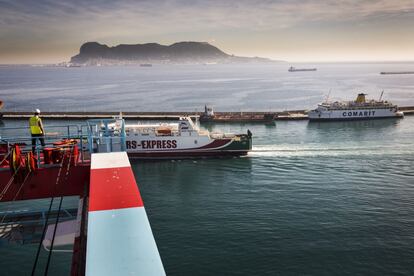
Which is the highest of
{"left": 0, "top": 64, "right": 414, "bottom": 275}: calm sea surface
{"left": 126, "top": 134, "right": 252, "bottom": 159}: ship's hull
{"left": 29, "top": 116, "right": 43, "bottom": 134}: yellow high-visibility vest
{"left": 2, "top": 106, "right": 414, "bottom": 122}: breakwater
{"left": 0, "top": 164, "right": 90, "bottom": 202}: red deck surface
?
{"left": 29, "top": 116, "right": 43, "bottom": 134}: yellow high-visibility vest

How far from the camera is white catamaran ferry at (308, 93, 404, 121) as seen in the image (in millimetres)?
77688

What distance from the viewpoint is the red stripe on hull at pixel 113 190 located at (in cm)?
907

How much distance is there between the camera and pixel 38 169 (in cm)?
Result: 1409

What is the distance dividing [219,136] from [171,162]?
7.78 meters

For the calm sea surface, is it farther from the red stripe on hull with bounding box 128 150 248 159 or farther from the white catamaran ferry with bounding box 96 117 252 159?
the white catamaran ferry with bounding box 96 117 252 159

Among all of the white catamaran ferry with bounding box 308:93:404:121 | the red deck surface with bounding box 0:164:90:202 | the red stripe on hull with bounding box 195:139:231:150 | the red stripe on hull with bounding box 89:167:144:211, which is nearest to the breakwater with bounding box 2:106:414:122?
the white catamaran ferry with bounding box 308:93:404:121

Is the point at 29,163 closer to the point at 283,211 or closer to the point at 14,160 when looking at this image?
the point at 14,160

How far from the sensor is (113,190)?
10055mm

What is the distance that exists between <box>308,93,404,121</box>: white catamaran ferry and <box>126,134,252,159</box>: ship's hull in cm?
3422

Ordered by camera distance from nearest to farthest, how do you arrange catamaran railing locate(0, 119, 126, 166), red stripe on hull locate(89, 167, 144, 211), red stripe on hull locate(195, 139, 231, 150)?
red stripe on hull locate(89, 167, 144, 211) → catamaran railing locate(0, 119, 126, 166) → red stripe on hull locate(195, 139, 231, 150)

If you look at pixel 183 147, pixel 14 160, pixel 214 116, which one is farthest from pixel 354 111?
pixel 14 160

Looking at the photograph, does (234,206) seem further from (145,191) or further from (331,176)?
(331,176)

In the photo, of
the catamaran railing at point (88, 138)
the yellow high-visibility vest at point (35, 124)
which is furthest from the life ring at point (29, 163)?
the yellow high-visibility vest at point (35, 124)

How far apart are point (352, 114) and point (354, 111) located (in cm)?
79
